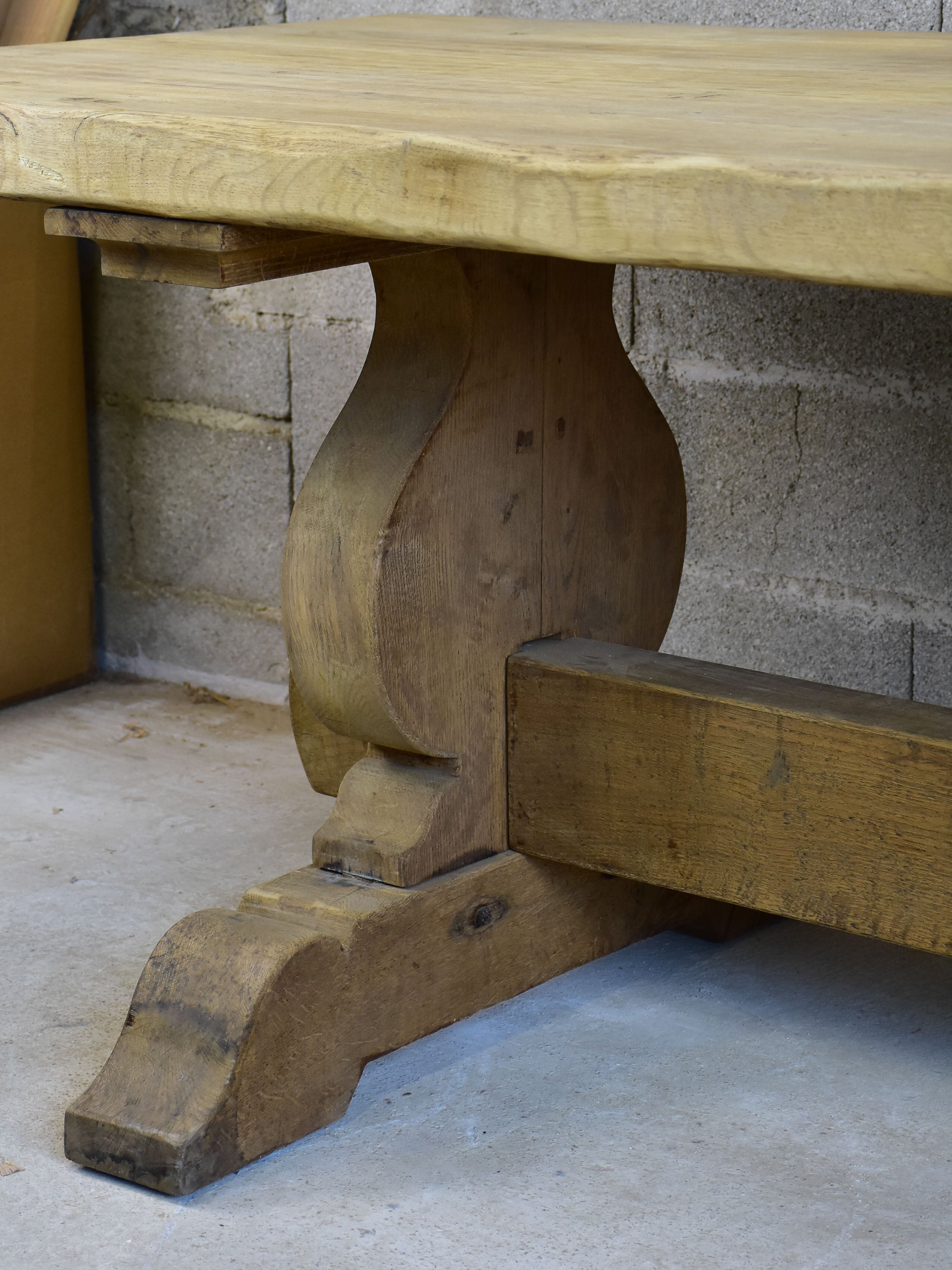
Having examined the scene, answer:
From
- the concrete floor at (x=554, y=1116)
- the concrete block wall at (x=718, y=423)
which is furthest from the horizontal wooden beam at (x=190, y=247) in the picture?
the concrete block wall at (x=718, y=423)

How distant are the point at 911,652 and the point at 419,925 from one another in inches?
32.0

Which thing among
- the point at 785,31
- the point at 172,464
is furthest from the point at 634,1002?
the point at 172,464

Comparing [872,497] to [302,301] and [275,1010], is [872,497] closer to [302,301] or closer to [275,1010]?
[302,301]

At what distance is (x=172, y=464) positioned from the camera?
276cm

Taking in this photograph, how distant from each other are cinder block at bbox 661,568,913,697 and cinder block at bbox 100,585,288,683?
27.8 inches

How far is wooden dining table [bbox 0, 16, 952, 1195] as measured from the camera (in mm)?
1271

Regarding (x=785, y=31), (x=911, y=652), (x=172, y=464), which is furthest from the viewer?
(x=172, y=464)

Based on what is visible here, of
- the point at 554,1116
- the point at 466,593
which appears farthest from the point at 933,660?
the point at 554,1116

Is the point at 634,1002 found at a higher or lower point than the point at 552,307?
lower

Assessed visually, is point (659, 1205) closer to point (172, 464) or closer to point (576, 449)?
point (576, 449)

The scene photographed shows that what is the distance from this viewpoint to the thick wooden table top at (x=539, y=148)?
101cm

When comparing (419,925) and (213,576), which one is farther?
(213,576)

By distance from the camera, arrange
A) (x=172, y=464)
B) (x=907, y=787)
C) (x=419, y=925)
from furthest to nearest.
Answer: (x=172, y=464) → (x=419, y=925) → (x=907, y=787)

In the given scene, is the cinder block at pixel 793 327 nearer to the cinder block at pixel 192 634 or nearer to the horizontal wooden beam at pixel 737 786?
the horizontal wooden beam at pixel 737 786
